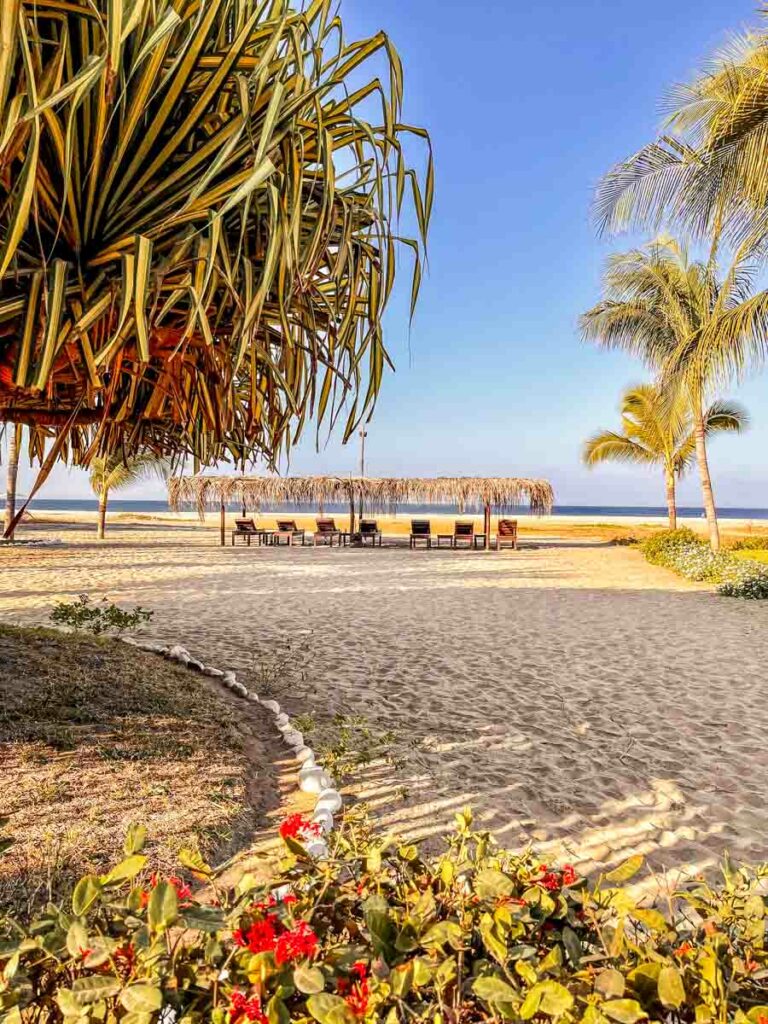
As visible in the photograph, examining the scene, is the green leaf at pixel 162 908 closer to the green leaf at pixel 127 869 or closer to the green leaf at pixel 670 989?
the green leaf at pixel 127 869

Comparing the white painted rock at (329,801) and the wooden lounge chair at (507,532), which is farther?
the wooden lounge chair at (507,532)

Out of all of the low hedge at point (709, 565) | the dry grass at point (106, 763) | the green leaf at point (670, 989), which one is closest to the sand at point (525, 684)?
the low hedge at point (709, 565)

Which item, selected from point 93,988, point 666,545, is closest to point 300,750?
point 93,988

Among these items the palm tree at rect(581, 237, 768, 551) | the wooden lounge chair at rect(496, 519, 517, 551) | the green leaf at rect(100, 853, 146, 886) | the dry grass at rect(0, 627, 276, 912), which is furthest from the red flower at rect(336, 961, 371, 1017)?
the wooden lounge chair at rect(496, 519, 517, 551)

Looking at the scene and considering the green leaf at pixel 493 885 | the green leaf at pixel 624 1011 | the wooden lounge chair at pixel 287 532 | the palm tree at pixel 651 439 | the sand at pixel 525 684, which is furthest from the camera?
the wooden lounge chair at pixel 287 532

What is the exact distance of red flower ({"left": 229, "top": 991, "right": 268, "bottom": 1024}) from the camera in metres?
0.82

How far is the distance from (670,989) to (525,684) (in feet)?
14.5

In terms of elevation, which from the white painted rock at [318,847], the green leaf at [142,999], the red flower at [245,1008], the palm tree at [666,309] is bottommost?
the white painted rock at [318,847]

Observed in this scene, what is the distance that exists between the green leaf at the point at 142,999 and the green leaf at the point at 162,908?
70 millimetres

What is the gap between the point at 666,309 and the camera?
1531 cm

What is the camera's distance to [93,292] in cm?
167

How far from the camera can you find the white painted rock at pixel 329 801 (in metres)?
2.74

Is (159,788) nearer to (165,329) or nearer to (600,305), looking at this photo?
(165,329)

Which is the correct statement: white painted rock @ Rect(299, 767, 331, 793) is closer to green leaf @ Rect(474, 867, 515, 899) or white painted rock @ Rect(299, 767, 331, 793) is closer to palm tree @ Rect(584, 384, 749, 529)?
green leaf @ Rect(474, 867, 515, 899)
